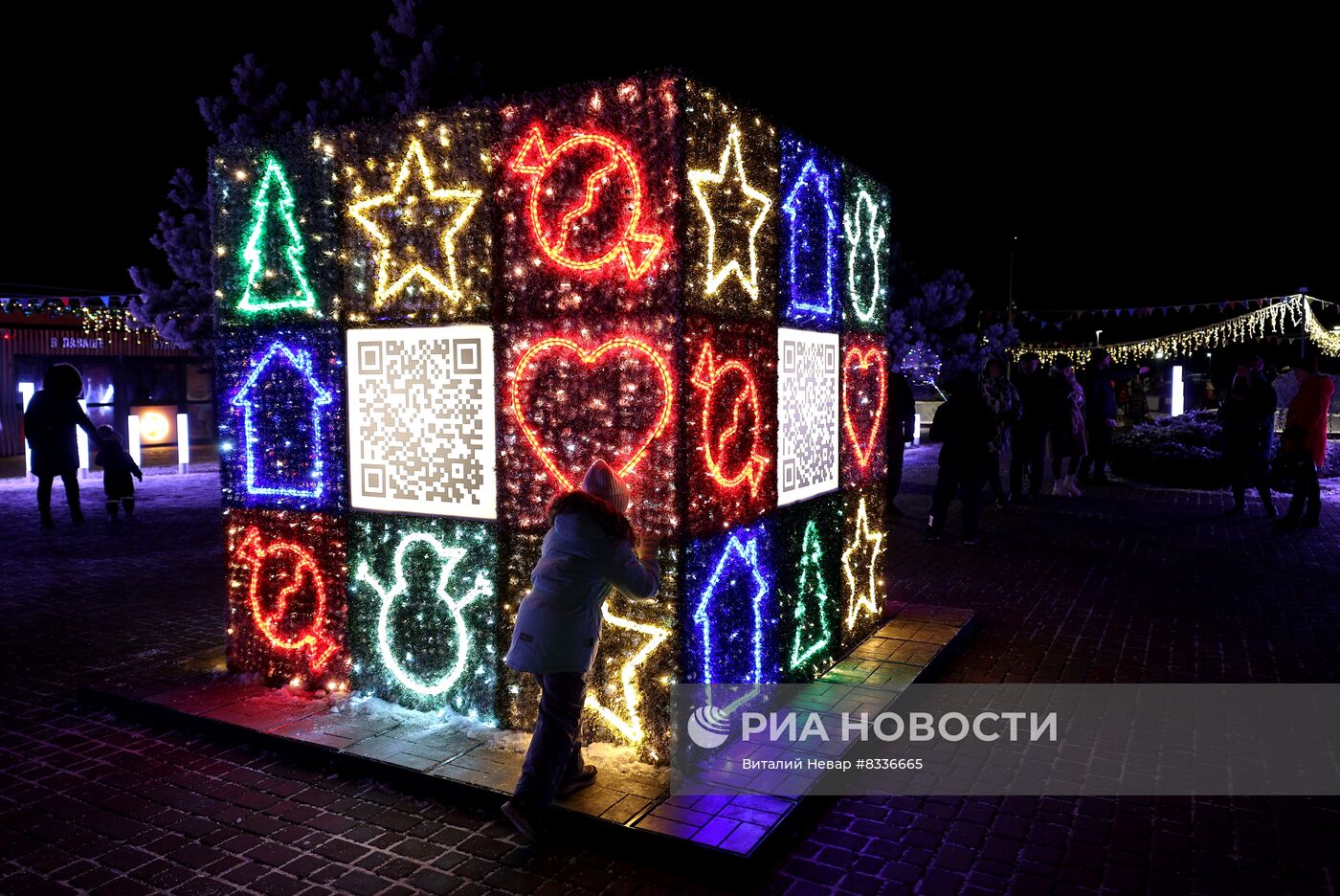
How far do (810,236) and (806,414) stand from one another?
1.03m

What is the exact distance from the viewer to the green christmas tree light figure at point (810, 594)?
17.6ft

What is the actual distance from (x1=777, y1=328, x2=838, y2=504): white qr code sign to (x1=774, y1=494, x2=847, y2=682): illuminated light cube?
0.43 feet

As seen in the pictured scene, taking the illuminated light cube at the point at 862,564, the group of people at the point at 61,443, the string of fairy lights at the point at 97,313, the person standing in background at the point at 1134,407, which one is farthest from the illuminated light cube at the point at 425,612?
the person standing in background at the point at 1134,407

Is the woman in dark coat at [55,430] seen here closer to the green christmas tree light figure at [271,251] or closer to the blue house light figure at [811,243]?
the green christmas tree light figure at [271,251]

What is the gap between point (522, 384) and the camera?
181 inches

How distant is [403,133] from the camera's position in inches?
193

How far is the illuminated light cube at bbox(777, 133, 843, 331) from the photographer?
16.9 ft

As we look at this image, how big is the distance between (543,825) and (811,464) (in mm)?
2687

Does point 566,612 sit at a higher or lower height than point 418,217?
lower

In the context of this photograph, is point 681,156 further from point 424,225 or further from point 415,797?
point 415,797

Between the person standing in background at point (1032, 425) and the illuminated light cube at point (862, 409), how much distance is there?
6.74 metres

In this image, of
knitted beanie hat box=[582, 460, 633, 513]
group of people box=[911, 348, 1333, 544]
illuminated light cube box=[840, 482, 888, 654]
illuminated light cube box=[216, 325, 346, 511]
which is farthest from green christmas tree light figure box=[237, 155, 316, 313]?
group of people box=[911, 348, 1333, 544]

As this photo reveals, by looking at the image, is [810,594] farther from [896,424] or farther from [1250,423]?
[1250,423]

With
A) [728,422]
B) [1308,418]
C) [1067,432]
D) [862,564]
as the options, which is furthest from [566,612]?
[1067,432]
